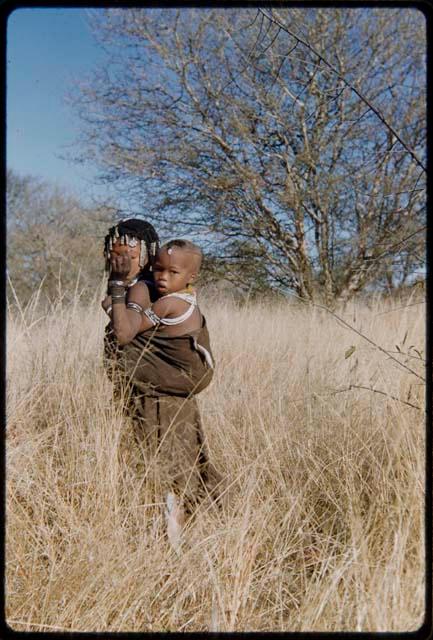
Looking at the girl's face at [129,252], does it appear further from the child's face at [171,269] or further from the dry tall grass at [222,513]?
the dry tall grass at [222,513]

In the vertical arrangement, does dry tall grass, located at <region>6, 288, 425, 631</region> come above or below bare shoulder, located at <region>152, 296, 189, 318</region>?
below

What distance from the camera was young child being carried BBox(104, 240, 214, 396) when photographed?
1062 millimetres

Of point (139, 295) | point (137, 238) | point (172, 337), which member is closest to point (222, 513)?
point (172, 337)

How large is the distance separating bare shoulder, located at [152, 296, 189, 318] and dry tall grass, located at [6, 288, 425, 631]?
1.17ft

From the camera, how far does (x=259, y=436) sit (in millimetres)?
1554

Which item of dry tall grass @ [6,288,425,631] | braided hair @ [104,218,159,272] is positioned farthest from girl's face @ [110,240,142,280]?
dry tall grass @ [6,288,425,631]

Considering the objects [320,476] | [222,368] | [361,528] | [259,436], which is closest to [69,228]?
[222,368]

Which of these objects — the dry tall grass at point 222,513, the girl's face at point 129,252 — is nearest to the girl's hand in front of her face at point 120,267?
the girl's face at point 129,252

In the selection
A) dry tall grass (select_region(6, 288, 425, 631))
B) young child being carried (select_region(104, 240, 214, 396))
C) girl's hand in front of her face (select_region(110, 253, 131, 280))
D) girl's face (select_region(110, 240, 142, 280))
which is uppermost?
girl's face (select_region(110, 240, 142, 280))

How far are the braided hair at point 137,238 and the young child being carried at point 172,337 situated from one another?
3 cm

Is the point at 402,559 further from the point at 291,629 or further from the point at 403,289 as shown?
the point at 403,289

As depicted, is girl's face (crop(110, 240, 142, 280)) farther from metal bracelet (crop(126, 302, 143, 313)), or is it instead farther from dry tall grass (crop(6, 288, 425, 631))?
dry tall grass (crop(6, 288, 425, 631))

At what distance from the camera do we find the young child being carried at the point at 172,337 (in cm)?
106

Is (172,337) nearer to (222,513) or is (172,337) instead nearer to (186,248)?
(186,248)
